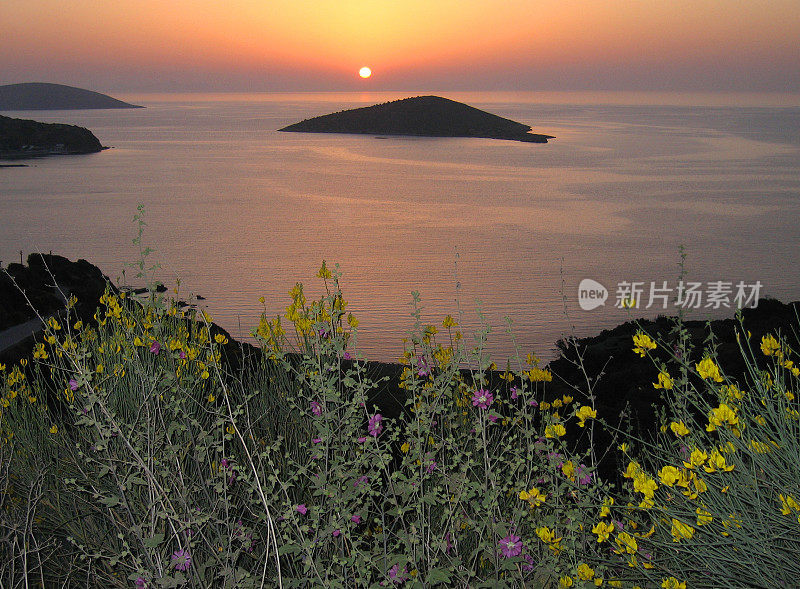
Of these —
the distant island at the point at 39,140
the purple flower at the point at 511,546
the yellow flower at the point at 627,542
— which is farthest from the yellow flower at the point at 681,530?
the distant island at the point at 39,140

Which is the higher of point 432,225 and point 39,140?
point 39,140

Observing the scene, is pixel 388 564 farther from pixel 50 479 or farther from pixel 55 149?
pixel 55 149

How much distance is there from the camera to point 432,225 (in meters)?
32.5

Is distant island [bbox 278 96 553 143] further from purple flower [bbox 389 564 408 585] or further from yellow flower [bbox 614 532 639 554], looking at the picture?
yellow flower [bbox 614 532 639 554]

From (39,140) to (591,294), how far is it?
268 feet

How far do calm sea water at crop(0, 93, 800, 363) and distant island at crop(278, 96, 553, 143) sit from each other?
1232 inches

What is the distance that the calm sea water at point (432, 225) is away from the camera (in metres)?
18.6

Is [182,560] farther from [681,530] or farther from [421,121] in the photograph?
[421,121]

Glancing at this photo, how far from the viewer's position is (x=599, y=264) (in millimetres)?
24219

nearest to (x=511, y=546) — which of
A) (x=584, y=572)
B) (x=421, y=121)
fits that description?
(x=584, y=572)

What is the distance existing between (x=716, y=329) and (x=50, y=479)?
817 cm

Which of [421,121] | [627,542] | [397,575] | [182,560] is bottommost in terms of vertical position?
[397,575]

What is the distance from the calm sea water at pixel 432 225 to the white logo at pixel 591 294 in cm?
33

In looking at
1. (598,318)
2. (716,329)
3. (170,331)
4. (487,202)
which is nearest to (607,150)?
(487,202)
